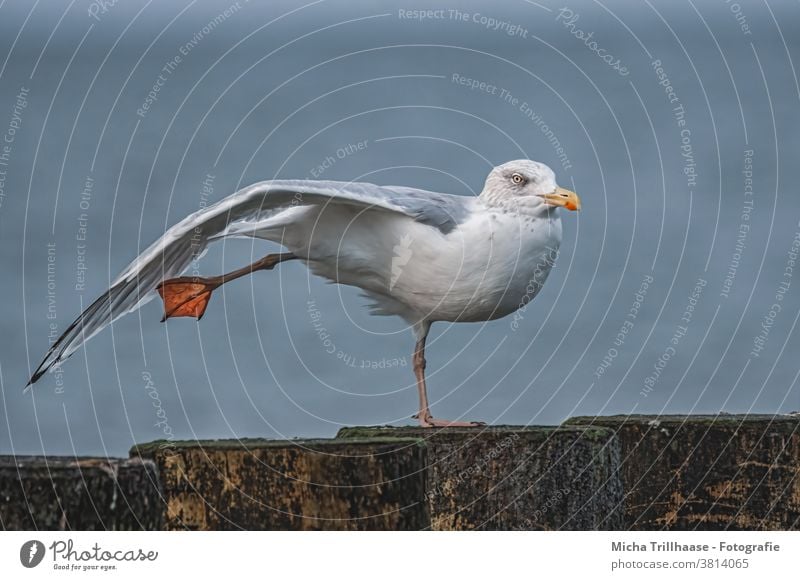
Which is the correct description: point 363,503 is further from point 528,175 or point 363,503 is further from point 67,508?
point 528,175

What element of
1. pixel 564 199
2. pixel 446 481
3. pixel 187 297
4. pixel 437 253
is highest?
pixel 564 199

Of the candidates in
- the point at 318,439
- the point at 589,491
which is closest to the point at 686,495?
the point at 589,491

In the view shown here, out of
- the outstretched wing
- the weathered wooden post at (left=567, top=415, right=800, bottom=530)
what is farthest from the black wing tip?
the weathered wooden post at (left=567, top=415, right=800, bottom=530)

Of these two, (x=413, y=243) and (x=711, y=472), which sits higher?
(x=413, y=243)

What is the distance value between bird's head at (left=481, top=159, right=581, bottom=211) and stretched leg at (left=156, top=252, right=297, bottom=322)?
3.94ft

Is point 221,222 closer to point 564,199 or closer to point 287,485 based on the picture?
point 564,199

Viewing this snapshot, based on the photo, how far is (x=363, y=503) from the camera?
4.68 metres

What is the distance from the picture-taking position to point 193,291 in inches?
290

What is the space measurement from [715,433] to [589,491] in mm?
1237

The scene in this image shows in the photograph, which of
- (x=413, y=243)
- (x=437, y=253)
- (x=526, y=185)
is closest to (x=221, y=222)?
(x=413, y=243)

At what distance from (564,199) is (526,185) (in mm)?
271

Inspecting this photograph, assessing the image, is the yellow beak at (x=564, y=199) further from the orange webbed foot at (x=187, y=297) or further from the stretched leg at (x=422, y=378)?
the orange webbed foot at (x=187, y=297)

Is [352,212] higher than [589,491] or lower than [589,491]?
higher

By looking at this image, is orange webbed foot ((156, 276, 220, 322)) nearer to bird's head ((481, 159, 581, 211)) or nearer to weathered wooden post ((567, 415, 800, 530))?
bird's head ((481, 159, 581, 211))
